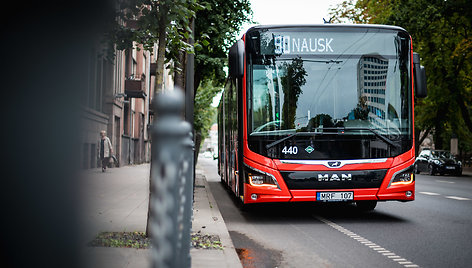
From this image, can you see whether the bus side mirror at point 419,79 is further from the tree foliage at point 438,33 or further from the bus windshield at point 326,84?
the tree foliage at point 438,33

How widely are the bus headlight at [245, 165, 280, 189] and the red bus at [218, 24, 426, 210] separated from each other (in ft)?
0.05

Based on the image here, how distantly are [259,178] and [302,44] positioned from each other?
90.9 inches

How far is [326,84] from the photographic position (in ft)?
28.8

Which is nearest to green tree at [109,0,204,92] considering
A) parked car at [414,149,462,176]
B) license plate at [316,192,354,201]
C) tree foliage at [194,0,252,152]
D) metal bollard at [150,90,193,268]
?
license plate at [316,192,354,201]

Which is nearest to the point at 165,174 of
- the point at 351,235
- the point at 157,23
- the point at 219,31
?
the point at 157,23

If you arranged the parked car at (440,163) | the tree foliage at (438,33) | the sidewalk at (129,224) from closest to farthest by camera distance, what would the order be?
the sidewalk at (129,224) → the tree foliage at (438,33) → the parked car at (440,163)

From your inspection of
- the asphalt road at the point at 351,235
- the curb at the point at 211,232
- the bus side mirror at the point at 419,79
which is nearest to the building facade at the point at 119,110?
the curb at the point at 211,232

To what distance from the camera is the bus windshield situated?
28.5 feet

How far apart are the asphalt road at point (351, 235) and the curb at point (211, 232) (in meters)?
0.22

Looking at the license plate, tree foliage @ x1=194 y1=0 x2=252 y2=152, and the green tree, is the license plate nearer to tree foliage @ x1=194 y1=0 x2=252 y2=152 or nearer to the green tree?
the green tree

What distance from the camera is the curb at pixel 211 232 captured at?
16.6 ft

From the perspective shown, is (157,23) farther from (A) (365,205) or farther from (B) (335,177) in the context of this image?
(A) (365,205)

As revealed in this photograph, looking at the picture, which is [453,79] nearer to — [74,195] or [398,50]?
[398,50]

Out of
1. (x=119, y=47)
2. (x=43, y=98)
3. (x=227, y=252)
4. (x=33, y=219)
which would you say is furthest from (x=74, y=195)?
(x=119, y=47)
